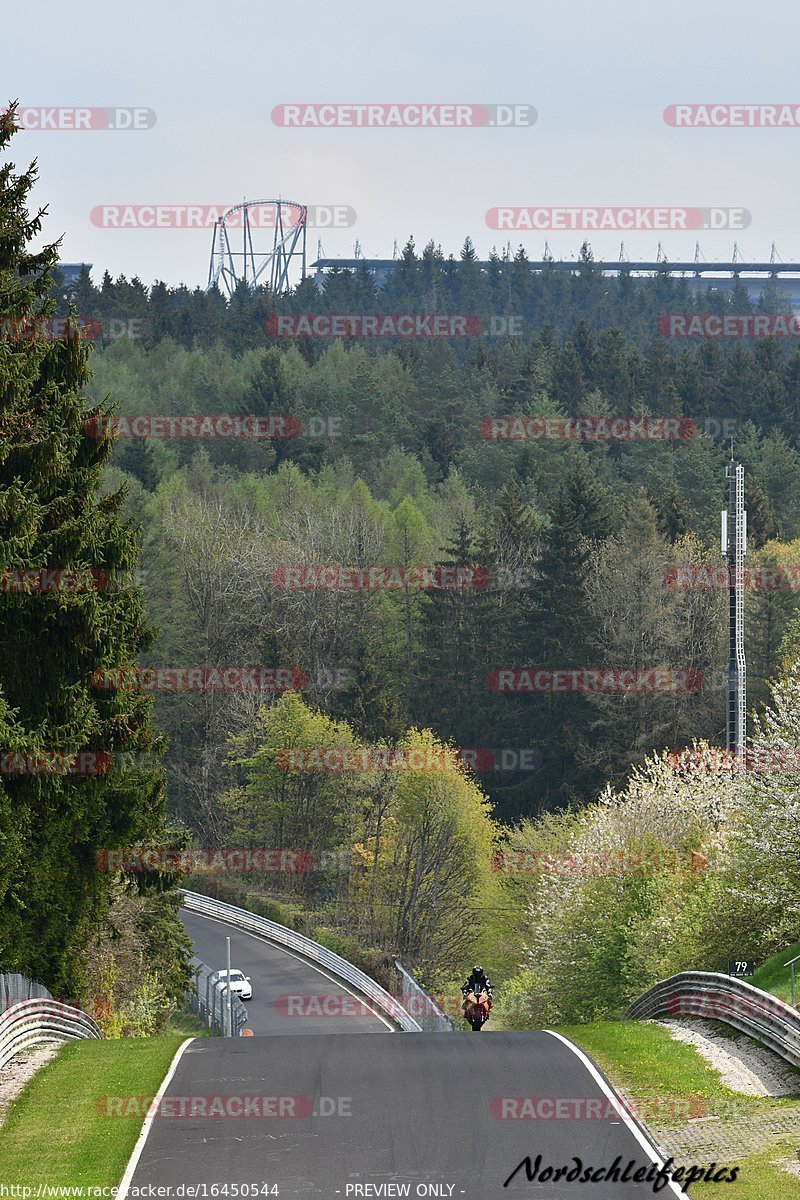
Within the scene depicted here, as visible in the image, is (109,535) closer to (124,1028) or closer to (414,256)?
(124,1028)

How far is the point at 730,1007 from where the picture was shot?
25922 mm

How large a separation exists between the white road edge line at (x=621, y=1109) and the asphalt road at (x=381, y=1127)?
8 cm

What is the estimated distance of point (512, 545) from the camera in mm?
98812

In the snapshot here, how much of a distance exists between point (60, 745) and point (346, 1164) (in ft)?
26.6

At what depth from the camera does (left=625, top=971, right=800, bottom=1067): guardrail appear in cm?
2303

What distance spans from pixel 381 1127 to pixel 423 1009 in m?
34.2

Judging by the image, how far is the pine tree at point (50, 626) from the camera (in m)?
21.4

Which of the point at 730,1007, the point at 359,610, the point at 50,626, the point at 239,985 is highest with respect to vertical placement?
the point at 50,626
